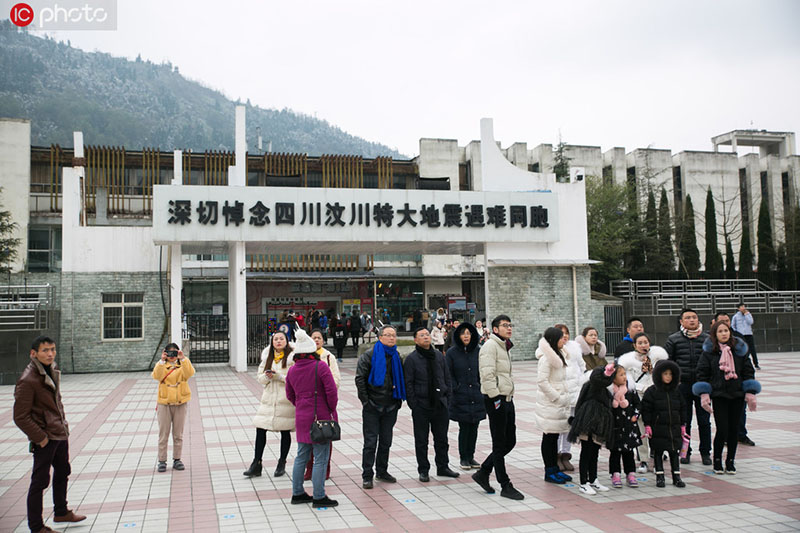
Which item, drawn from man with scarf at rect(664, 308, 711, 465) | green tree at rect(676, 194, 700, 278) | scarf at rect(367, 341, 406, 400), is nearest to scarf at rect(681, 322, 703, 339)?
man with scarf at rect(664, 308, 711, 465)

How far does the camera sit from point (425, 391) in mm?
7137

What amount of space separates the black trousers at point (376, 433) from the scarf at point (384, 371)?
0.20m

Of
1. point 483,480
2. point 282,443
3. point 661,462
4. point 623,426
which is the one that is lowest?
point 483,480

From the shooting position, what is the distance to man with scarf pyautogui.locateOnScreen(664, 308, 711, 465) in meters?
7.75

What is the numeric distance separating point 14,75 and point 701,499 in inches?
5611

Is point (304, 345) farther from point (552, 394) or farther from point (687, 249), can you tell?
point (687, 249)

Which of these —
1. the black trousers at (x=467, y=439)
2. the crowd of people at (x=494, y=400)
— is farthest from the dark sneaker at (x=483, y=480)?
the black trousers at (x=467, y=439)

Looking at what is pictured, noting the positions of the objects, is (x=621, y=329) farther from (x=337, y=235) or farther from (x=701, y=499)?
(x=701, y=499)

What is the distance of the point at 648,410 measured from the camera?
6898 mm

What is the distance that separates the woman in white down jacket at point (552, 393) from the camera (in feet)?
22.2

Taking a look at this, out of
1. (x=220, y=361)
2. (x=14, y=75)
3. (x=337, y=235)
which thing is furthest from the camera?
(x=14, y=75)

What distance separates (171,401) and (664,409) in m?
5.49

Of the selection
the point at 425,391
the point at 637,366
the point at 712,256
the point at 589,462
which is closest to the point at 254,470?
the point at 425,391

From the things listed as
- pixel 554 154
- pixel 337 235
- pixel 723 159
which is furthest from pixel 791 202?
pixel 337 235
